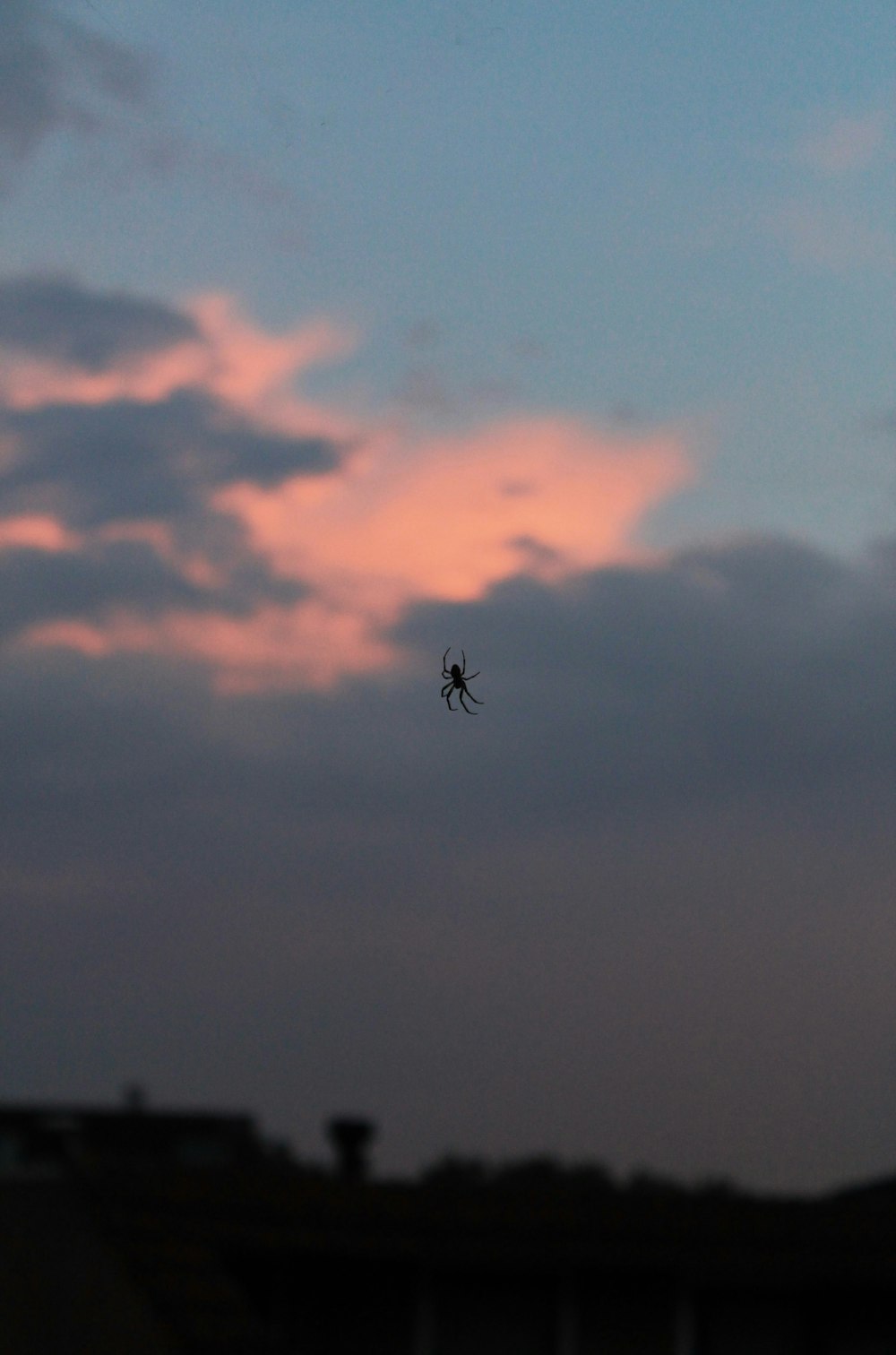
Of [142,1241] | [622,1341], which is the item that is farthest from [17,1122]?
[622,1341]

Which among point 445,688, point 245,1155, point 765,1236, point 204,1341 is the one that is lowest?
point 204,1341

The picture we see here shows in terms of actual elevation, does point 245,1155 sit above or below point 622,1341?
above

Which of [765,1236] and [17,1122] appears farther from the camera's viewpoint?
[17,1122]

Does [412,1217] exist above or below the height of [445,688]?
below

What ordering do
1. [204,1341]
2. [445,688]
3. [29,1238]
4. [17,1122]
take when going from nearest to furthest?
[204,1341]
[29,1238]
[445,688]
[17,1122]

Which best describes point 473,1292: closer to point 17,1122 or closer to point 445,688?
point 445,688

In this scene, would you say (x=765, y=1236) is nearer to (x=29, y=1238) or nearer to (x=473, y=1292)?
(x=473, y=1292)

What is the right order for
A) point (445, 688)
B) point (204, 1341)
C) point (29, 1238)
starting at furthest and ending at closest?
point (445, 688)
point (29, 1238)
point (204, 1341)

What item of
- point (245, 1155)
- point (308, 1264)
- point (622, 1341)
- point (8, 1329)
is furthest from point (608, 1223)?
point (245, 1155)

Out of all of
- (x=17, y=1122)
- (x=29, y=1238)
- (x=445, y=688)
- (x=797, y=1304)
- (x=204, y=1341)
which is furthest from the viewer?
(x=17, y=1122)
